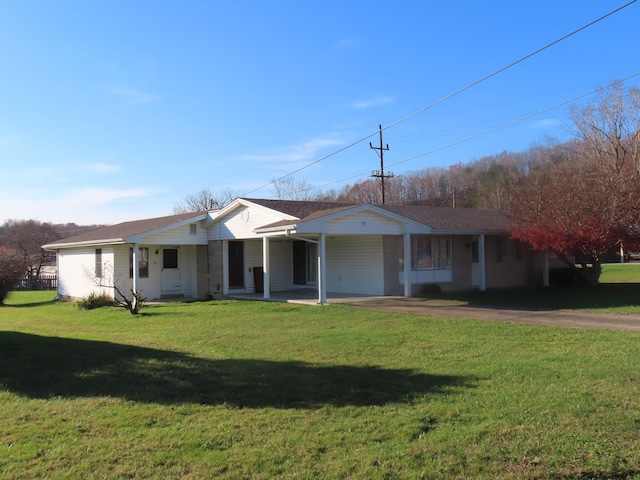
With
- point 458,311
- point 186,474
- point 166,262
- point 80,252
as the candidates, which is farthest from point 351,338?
point 80,252

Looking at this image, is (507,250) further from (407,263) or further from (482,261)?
(407,263)

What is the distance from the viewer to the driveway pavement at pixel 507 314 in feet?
38.7

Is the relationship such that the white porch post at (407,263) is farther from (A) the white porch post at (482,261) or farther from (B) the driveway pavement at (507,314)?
(A) the white porch post at (482,261)

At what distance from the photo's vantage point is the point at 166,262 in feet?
75.2

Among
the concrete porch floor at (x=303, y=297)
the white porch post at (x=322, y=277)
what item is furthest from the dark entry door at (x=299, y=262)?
the white porch post at (x=322, y=277)

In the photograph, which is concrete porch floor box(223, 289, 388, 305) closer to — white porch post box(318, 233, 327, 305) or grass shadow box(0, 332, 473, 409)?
white porch post box(318, 233, 327, 305)

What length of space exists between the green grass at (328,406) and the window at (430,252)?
10192 millimetres

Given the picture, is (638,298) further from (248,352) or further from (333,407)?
(333,407)

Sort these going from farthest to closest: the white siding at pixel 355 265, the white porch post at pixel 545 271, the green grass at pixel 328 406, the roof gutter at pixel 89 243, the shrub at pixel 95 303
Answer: the white porch post at pixel 545 271
the roof gutter at pixel 89 243
the white siding at pixel 355 265
the shrub at pixel 95 303
the green grass at pixel 328 406

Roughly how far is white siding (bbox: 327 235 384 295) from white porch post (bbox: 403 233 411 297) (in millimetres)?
958

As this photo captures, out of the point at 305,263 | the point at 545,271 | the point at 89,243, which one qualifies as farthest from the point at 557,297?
the point at 89,243

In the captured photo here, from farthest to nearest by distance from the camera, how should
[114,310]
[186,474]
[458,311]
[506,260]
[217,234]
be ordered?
[506,260]
[217,234]
[114,310]
[458,311]
[186,474]

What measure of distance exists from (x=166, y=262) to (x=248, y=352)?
14.9m

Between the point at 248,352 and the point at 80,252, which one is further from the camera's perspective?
the point at 80,252
